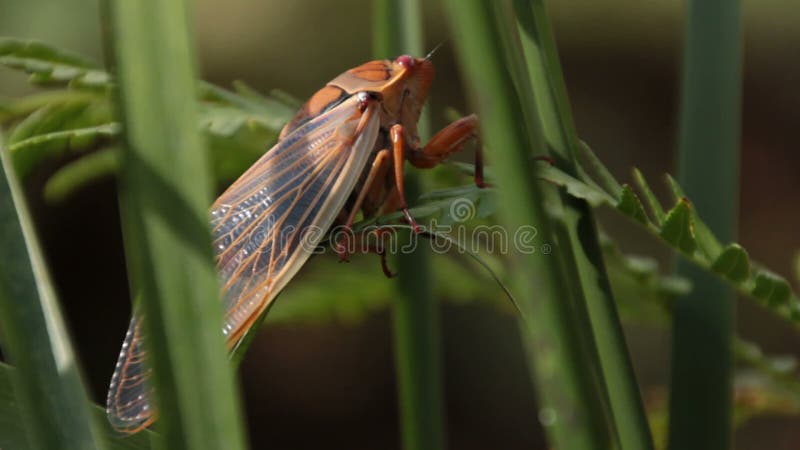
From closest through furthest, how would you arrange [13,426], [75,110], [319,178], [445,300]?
[13,426] → [75,110] → [319,178] → [445,300]

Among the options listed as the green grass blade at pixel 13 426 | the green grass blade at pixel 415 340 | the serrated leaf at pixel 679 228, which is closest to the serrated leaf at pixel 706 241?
the serrated leaf at pixel 679 228

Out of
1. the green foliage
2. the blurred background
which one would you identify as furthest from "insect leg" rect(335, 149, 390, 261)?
the blurred background

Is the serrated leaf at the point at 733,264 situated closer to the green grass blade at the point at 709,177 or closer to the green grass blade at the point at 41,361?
the green grass blade at the point at 709,177

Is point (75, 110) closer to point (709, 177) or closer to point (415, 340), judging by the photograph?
point (415, 340)

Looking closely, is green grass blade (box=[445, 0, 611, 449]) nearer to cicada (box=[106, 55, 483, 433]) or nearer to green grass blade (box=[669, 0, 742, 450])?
green grass blade (box=[669, 0, 742, 450])

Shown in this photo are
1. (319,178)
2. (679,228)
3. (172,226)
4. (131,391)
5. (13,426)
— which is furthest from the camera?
(319,178)

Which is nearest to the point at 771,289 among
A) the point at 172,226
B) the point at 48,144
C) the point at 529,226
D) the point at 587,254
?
the point at 587,254

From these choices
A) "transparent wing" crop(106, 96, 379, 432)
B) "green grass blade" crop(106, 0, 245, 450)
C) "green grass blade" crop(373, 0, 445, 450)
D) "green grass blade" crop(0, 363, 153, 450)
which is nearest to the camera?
"green grass blade" crop(106, 0, 245, 450)
